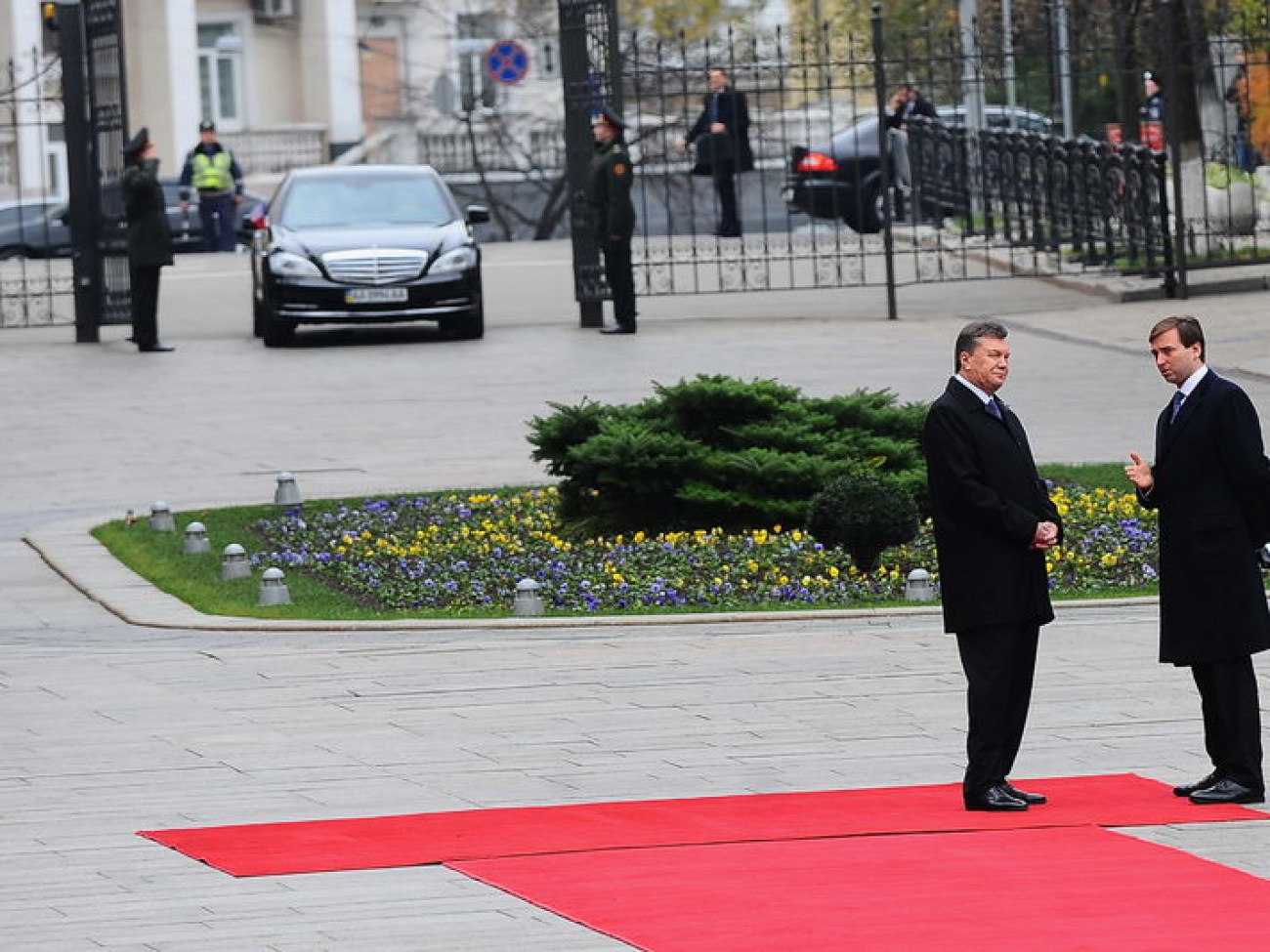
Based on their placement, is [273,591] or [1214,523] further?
[273,591]

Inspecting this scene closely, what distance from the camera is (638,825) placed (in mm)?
8555

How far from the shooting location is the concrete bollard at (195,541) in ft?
47.5

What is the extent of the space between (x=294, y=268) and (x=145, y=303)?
4.37 ft

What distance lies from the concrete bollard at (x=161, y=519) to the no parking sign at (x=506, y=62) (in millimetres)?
39267

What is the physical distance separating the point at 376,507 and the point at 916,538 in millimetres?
3010

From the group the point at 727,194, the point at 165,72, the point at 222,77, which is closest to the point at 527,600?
the point at 727,194

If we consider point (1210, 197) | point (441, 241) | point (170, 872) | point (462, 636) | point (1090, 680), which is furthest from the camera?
point (1210, 197)

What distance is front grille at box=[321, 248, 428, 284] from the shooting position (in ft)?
84.1

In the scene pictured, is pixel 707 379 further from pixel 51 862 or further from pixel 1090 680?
pixel 51 862

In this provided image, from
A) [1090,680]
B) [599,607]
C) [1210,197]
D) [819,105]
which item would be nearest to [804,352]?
[1210,197]

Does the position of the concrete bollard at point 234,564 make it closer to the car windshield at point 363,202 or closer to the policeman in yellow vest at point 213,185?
the car windshield at point 363,202

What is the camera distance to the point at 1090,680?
35.7 feet

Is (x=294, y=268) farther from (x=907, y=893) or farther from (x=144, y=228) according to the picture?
(x=907, y=893)

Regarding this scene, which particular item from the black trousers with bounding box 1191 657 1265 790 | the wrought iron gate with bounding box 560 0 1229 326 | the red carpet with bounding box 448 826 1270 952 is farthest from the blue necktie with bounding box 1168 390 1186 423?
the wrought iron gate with bounding box 560 0 1229 326
